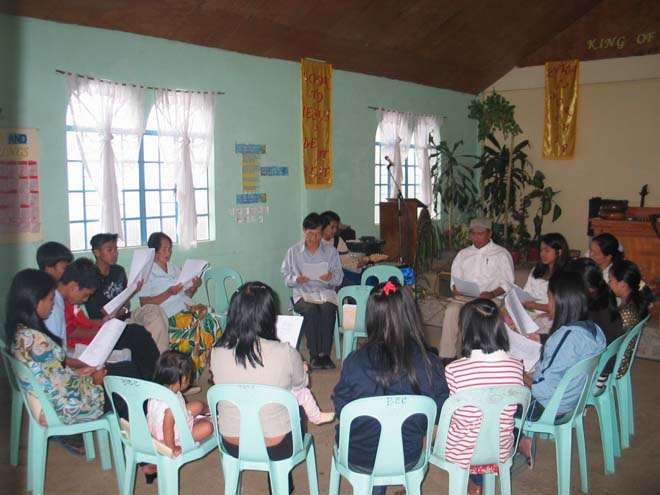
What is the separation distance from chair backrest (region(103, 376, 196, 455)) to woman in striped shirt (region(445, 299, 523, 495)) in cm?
113

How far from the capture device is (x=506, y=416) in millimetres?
2619

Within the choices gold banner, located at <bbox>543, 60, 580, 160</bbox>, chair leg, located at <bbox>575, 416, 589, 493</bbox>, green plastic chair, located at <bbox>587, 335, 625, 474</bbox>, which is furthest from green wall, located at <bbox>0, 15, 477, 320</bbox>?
green plastic chair, located at <bbox>587, 335, 625, 474</bbox>

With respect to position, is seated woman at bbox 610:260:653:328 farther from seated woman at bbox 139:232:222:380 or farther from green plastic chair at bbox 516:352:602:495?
seated woman at bbox 139:232:222:380

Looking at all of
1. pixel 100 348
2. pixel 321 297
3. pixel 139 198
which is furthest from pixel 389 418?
pixel 139 198

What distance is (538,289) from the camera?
4582 millimetres

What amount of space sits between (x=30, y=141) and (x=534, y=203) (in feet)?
26.5

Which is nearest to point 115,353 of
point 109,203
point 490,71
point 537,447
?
point 109,203

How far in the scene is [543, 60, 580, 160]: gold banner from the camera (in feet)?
31.8

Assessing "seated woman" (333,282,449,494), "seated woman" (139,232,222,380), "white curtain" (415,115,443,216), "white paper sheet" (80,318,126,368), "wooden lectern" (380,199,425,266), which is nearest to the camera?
"seated woman" (333,282,449,494)

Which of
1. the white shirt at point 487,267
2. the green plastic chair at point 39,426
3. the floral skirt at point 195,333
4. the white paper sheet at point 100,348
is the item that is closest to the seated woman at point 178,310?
the floral skirt at point 195,333

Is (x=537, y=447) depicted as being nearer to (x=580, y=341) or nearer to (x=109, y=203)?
(x=580, y=341)

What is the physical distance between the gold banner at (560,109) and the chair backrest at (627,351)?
6.84 m

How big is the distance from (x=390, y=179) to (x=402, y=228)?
4.27ft

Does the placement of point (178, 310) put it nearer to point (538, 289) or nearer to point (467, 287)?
point (467, 287)
